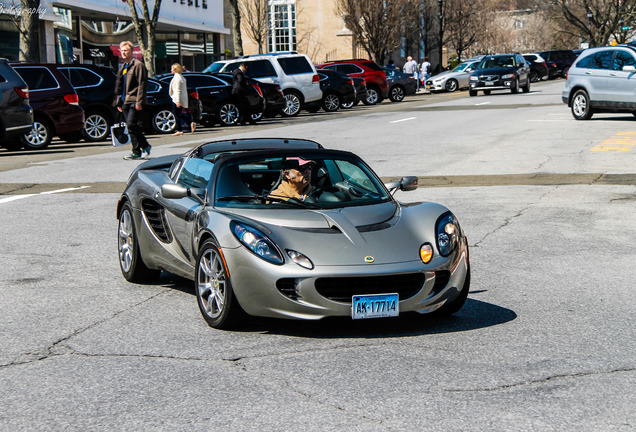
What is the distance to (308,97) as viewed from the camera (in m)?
34.5

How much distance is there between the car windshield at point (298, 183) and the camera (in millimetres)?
6777

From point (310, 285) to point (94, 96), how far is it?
773 inches

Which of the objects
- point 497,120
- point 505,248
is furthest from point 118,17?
point 505,248

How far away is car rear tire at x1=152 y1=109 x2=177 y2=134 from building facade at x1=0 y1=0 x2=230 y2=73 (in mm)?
11507

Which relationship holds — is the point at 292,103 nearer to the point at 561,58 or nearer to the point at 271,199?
the point at 271,199

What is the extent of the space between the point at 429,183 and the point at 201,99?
1563cm

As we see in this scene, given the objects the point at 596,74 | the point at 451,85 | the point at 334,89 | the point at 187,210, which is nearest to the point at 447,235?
the point at 187,210

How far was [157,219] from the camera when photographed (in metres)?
7.66

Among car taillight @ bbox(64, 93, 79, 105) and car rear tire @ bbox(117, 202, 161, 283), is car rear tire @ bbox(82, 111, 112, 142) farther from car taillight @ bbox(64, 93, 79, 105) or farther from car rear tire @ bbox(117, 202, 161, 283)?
car rear tire @ bbox(117, 202, 161, 283)

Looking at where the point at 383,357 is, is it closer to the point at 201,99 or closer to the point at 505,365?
the point at 505,365

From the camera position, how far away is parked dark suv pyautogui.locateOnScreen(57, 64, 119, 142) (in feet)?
80.1

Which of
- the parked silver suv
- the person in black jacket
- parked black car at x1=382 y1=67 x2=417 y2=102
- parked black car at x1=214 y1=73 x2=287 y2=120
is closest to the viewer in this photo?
the parked silver suv

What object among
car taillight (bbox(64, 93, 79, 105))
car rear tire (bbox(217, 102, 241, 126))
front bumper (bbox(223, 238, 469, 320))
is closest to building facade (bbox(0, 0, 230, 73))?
car rear tire (bbox(217, 102, 241, 126))

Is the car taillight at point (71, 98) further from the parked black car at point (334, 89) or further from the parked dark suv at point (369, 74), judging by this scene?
the parked dark suv at point (369, 74)
